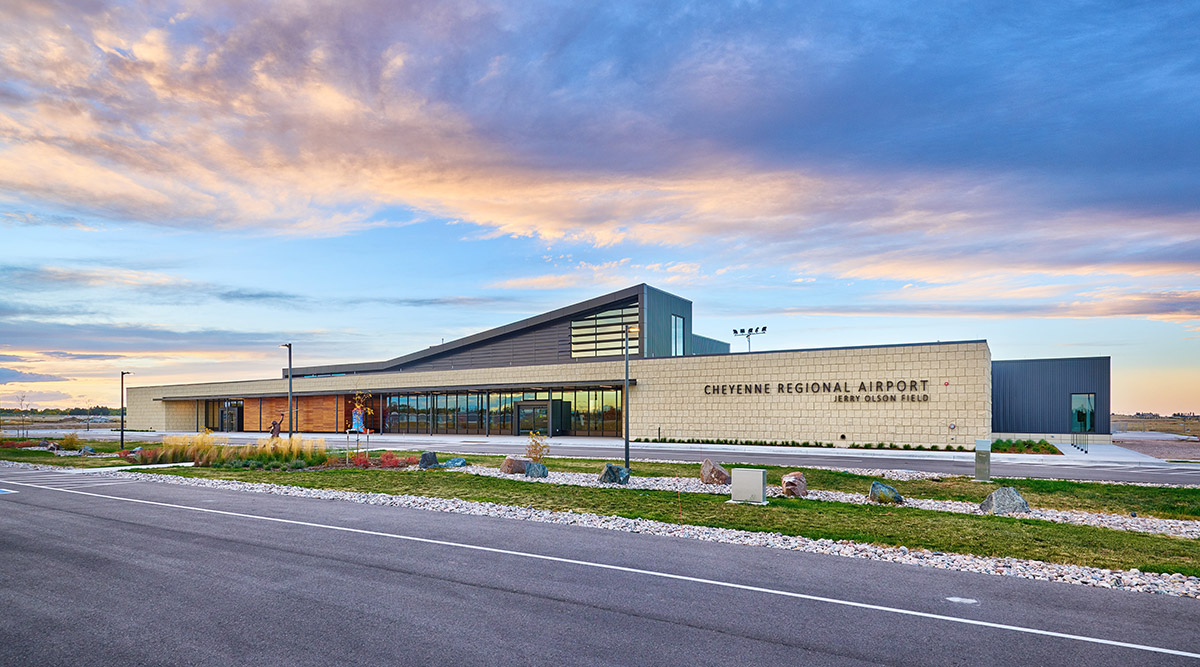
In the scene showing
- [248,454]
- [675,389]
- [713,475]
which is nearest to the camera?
[713,475]

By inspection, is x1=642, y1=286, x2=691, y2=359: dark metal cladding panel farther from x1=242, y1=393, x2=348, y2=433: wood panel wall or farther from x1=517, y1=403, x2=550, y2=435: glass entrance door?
x1=242, y1=393, x2=348, y2=433: wood panel wall

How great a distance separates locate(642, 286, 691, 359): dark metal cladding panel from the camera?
49375 millimetres

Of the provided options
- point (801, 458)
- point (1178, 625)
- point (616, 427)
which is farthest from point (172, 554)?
point (616, 427)

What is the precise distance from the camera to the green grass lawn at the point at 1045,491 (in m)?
16.8

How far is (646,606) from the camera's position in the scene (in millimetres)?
8352

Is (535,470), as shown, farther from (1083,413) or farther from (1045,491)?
(1083,413)

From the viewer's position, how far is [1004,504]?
1580 centimetres

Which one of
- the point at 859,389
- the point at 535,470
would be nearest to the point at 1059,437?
the point at 859,389

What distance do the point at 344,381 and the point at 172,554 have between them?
173ft

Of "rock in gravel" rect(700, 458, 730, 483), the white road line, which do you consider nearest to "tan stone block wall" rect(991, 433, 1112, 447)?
"rock in gravel" rect(700, 458, 730, 483)

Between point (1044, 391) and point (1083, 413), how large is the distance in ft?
8.35

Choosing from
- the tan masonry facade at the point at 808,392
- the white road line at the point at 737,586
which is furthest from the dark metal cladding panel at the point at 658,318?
the white road line at the point at 737,586

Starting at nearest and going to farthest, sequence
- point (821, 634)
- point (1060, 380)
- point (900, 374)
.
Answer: point (821, 634) < point (900, 374) < point (1060, 380)

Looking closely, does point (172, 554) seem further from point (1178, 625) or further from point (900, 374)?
point (900, 374)
